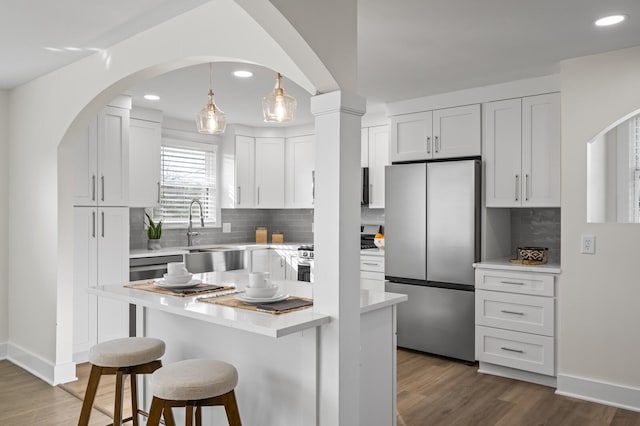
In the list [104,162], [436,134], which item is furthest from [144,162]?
[436,134]

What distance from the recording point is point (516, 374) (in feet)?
12.7

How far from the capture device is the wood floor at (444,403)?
3.07 metres

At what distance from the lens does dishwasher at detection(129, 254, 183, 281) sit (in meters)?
4.57

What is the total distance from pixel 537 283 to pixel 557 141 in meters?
1.10

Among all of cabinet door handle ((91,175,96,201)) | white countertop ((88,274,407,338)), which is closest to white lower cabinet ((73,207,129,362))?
cabinet door handle ((91,175,96,201))

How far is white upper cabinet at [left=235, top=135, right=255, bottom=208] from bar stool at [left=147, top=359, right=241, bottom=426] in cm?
406

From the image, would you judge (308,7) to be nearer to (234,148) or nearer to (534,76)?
(534,76)

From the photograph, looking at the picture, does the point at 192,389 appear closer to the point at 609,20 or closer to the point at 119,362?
the point at 119,362

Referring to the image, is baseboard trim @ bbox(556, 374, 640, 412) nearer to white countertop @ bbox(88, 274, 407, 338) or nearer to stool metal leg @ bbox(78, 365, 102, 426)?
white countertop @ bbox(88, 274, 407, 338)

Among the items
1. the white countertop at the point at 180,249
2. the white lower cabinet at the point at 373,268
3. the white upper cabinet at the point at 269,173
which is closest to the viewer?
the white countertop at the point at 180,249

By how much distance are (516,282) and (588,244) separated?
0.63 m

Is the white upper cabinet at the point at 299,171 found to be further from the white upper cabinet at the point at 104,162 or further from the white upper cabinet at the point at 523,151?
the white upper cabinet at the point at 523,151

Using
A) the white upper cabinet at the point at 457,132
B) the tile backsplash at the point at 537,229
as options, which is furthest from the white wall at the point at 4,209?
the tile backsplash at the point at 537,229

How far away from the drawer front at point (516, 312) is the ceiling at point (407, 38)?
5.69ft
